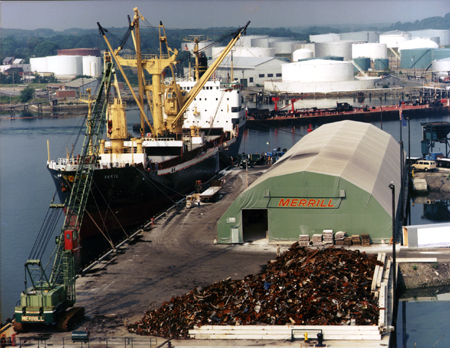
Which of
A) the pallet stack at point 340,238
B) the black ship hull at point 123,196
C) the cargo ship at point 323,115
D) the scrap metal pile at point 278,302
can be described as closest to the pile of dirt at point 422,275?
the pallet stack at point 340,238

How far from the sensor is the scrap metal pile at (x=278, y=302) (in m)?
26.4

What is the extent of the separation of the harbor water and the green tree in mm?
22044

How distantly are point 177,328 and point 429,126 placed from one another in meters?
56.4

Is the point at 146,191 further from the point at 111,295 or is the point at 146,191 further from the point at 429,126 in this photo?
the point at 429,126

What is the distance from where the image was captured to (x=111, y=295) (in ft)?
101

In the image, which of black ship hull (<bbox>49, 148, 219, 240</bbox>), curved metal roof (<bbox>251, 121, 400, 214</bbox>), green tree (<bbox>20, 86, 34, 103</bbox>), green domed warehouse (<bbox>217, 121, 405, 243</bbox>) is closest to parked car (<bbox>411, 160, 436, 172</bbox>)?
curved metal roof (<bbox>251, 121, 400, 214</bbox>)

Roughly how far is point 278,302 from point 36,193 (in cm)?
4733

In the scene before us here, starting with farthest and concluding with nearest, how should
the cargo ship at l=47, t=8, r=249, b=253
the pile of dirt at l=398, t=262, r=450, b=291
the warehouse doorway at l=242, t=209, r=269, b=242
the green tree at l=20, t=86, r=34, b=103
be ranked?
1. the green tree at l=20, t=86, r=34, b=103
2. the cargo ship at l=47, t=8, r=249, b=253
3. the warehouse doorway at l=242, t=209, r=269, b=242
4. the pile of dirt at l=398, t=262, r=450, b=291

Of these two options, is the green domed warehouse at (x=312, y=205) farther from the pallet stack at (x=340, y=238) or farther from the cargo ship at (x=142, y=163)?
the cargo ship at (x=142, y=163)

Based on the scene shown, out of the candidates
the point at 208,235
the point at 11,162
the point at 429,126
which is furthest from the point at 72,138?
the point at 208,235

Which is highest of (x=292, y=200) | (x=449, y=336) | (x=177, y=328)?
(x=292, y=200)

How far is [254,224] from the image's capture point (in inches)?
1673

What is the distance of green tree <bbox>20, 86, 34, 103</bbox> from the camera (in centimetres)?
18188

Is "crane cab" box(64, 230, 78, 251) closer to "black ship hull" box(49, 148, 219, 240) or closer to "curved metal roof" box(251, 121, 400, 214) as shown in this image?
"curved metal roof" box(251, 121, 400, 214)
